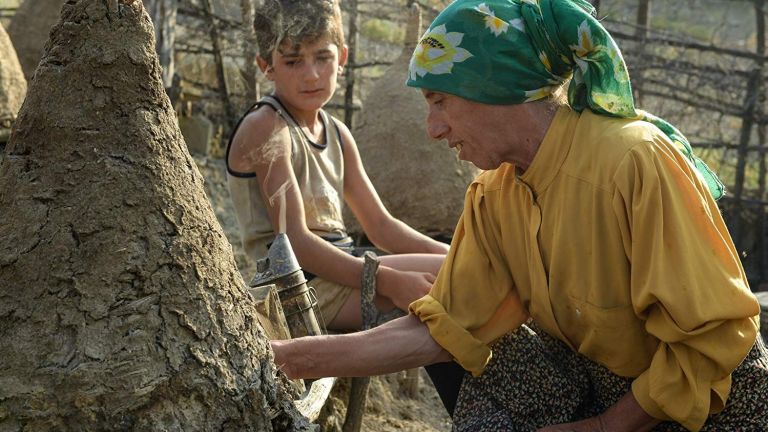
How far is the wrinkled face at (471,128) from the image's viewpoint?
2711 mm

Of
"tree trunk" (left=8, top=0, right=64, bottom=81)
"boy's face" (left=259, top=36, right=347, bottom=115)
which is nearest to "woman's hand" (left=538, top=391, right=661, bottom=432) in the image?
"boy's face" (left=259, top=36, right=347, bottom=115)

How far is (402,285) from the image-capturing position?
371 centimetres

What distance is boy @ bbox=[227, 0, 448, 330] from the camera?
376cm

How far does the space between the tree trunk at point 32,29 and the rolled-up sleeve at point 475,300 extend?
531 centimetres

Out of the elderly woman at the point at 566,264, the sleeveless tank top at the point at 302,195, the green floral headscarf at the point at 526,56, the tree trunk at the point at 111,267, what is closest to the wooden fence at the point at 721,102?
the sleeveless tank top at the point at 302,195

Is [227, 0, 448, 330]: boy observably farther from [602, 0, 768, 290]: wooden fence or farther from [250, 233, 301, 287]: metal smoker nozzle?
[602, 0, 768, 290]: wooden fence

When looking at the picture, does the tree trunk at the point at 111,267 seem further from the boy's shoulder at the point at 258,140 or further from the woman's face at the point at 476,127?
the boy's shoulder at the point at 258,140

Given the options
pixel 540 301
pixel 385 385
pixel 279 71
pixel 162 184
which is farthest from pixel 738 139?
pixel 162 184

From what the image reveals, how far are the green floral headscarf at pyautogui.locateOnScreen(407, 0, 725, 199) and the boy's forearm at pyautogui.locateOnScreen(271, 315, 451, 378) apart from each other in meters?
0.63

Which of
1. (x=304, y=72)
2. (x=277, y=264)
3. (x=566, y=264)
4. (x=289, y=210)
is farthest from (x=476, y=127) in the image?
(x=304, y=72)

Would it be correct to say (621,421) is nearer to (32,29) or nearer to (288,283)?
(288,283)

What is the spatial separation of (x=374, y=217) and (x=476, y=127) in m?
1.66

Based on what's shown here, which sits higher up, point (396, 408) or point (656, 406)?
point (656, 406)

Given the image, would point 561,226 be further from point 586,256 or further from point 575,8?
point 575,8
